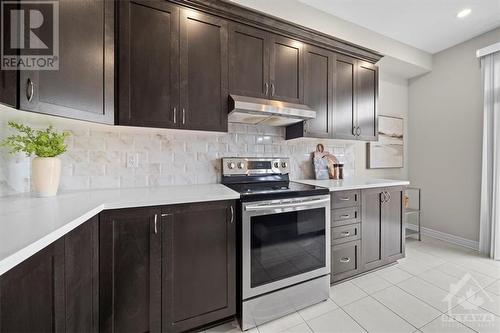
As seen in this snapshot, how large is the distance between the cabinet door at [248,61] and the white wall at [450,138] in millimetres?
2944

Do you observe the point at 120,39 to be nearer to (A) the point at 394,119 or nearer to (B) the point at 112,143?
(B) the point at 112,143

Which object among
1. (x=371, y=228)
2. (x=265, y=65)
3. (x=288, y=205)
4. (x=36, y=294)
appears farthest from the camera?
(x=371, y=228)

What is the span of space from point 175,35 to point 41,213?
1.43 metres

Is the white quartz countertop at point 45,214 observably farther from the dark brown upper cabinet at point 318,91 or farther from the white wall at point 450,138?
the white wall at point 450,138

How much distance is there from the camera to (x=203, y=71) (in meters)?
1.72

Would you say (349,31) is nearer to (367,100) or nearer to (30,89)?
(367,100)

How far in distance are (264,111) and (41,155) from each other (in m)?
1.58

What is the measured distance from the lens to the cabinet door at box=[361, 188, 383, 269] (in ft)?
7.09

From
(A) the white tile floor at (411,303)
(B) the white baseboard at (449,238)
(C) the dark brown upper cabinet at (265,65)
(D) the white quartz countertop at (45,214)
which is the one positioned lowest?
(A) the white tile floor at (411,303)

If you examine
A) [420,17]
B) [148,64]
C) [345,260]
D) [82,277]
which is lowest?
[345,260]

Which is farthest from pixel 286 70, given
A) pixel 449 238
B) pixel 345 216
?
pixel 449 238

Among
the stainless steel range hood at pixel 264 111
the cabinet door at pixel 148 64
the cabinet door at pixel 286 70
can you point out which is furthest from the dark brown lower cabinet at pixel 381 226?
the cabinet door at pixel 148 64

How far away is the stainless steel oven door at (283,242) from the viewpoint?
60.6 inches

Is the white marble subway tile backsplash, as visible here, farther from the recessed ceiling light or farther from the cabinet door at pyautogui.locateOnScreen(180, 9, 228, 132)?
the recessed ceiling light
